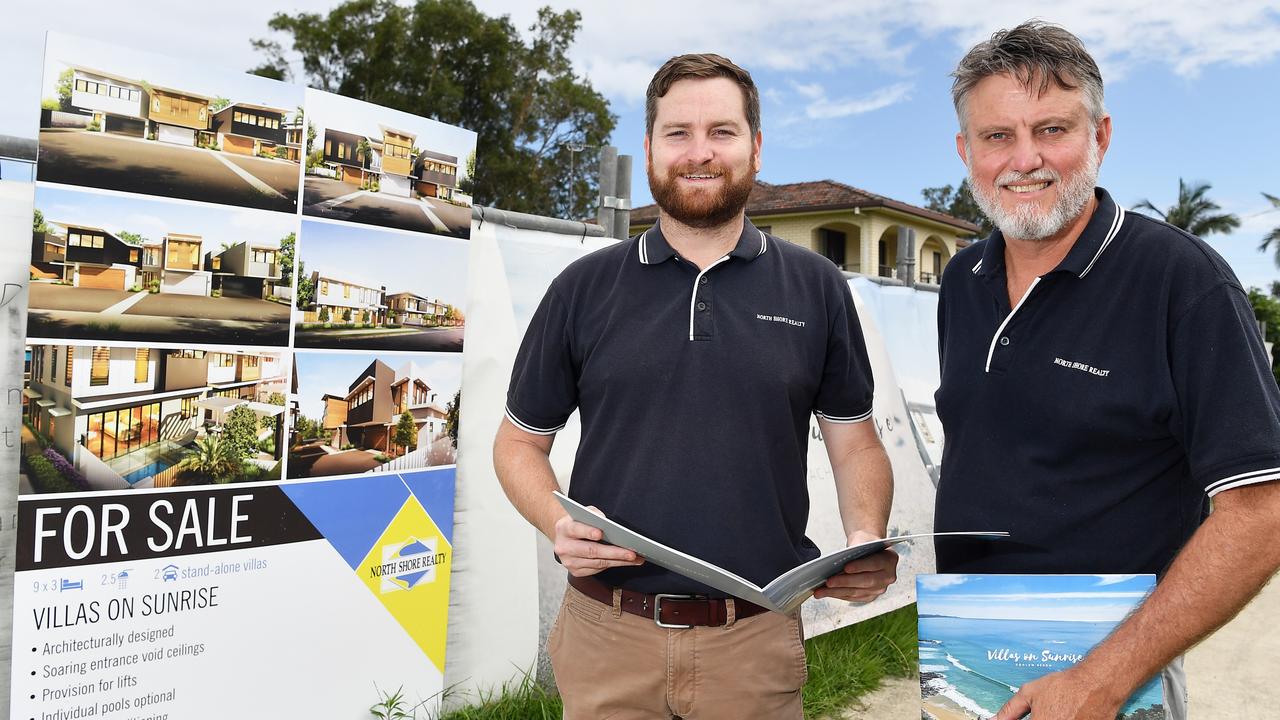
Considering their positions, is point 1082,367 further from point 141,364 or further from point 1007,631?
point 141,364

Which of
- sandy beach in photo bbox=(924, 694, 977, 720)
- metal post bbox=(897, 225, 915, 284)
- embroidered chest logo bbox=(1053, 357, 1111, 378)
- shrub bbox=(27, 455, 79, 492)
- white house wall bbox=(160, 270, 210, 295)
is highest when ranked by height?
metal post bbox=(897, 225, 915, 284)

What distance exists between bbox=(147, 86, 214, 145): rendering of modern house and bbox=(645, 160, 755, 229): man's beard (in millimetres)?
1517

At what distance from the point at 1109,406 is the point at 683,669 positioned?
1.14 m

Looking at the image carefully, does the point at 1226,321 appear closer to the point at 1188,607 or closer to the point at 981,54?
the point at 1188,607

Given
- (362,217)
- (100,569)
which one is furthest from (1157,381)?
(100,569)

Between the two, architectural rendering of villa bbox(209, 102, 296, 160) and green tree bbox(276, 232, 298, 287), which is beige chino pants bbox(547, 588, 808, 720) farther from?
architectural rendering of villa bbox(209, 102, 296, 160)

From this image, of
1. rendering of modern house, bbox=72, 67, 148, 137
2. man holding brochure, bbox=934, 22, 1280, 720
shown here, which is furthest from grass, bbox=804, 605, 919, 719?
rendering of modern house, bbox=72, 67, 148, 137

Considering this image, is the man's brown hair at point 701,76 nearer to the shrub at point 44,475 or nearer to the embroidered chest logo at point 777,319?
the embroidered chest logo at point 777,319

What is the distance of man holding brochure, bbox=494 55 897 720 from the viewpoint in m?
2.12

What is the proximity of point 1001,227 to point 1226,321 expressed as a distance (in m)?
0.51

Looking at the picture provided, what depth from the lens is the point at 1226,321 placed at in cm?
162

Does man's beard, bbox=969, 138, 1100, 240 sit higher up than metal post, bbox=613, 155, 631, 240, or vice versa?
metal post, bbox=613, 155, 631, 240

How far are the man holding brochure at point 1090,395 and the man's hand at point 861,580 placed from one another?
0.54ft

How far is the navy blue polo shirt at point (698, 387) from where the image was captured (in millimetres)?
2109
